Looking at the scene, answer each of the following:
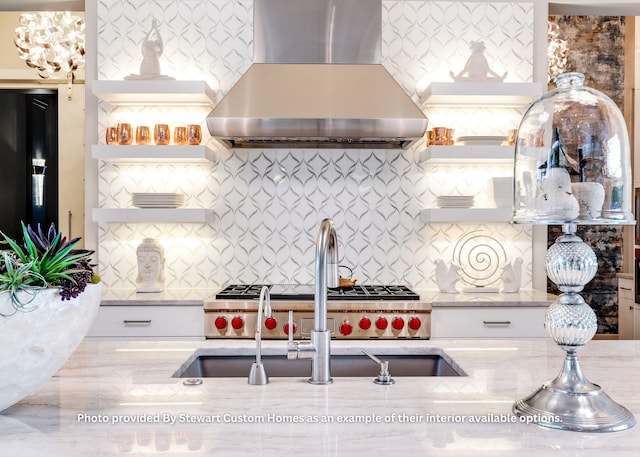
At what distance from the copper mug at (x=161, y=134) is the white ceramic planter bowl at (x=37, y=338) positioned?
263 cm

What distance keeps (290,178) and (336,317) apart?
1.09 m

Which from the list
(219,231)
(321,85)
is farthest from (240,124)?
(219,231)

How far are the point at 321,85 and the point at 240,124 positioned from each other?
0.52 m

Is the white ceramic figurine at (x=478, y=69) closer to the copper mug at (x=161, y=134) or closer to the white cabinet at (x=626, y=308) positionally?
the copper mug at (x=161, y=134)

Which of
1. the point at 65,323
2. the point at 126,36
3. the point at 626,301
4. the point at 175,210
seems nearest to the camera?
the point at 65,323

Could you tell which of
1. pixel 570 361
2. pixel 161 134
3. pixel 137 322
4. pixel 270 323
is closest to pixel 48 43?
pixel 161 134

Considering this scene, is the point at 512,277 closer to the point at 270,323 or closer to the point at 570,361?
the point at 270,323

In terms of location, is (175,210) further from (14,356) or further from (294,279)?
(14,356)

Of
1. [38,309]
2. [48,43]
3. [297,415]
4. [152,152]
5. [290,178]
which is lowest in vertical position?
[297,415]

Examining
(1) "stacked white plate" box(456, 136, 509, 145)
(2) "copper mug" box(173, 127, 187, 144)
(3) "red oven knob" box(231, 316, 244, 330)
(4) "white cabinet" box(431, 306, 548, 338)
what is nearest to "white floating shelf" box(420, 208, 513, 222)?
(1) "stacked white plate" box(456, 136, 509, 145)

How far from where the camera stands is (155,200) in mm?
3904

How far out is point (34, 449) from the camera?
1212mm

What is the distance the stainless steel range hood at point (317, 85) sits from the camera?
350 cm

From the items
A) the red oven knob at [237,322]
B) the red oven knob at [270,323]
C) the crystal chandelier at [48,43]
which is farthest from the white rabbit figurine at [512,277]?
the crystal chandelier at [48,43]
